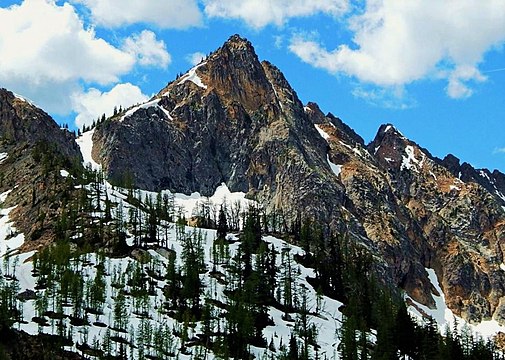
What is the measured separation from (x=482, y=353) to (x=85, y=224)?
10362cm

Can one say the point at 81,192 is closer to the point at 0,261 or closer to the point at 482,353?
the point at 0,261

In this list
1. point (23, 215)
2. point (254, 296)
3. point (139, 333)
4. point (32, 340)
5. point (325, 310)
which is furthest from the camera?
point (23, 215)

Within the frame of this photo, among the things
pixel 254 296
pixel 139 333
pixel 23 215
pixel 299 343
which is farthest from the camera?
pixel 23 215

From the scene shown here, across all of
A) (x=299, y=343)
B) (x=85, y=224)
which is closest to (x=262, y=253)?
(x=299, y=343)

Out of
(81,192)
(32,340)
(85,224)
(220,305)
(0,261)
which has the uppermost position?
(81,192)

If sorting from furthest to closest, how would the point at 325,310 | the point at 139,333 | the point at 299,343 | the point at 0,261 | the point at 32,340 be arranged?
the point at 325,310
the point at 0,261
the point at 299,343
the point at 139,333
the point at 32,340

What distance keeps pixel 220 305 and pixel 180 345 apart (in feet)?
85.4

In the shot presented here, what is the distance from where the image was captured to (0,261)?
16750cm

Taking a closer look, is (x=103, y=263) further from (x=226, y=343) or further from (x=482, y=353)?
(x=482, y=353)

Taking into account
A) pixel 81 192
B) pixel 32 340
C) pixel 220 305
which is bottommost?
pixel 32 340

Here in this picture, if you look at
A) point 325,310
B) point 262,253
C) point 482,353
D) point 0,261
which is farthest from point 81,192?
point 482,353

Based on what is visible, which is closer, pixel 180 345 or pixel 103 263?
pixel 180 345

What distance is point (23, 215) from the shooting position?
195 m

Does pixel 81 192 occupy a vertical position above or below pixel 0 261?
above
